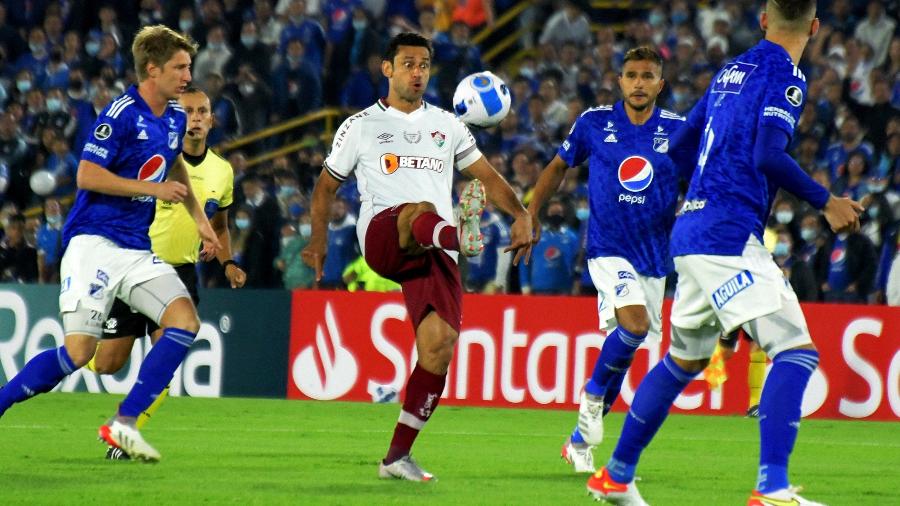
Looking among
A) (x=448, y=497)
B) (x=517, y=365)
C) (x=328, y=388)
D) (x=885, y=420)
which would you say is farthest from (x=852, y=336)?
(x=448, y=497)

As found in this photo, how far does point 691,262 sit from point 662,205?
9.61 feet

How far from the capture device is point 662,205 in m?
9.48

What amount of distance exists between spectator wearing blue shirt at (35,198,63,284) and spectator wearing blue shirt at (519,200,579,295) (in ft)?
18.6

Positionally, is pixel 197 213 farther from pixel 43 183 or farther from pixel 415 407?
→ pixel 43 183

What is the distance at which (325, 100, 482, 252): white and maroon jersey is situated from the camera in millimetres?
8203

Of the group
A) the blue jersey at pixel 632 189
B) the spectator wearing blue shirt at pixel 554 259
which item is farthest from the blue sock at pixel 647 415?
the spectator wearing blue shirt at pixel 554 259

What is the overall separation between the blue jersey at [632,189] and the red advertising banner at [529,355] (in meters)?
4.93

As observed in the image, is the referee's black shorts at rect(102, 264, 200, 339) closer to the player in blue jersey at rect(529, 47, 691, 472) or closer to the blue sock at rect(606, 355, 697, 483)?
the player in blue jersey at rect(529, 47, 691, 472)

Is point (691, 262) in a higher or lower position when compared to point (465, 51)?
lower

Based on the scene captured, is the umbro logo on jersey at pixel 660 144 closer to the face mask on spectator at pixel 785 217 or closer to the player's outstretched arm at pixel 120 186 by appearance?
the player's outstretched arm at pixel 120 186

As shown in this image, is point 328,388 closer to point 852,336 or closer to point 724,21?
point 852,336

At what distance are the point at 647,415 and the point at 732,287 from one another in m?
0.69

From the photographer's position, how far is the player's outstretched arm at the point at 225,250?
1026cm

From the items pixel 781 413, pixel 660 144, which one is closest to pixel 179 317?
pixel 660 144
